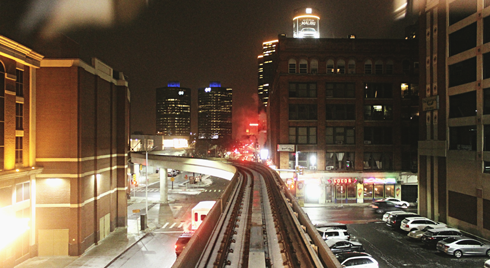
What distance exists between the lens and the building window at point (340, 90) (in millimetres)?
43031

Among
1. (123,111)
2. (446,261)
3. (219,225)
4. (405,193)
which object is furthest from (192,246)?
(405,193)

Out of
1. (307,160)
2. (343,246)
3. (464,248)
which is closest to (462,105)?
(464,248)

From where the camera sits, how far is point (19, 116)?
23.1m

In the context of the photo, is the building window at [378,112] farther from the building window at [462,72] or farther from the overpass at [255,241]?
the overpass at [255,241]

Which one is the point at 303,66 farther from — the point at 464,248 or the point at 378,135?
the point at 464,248

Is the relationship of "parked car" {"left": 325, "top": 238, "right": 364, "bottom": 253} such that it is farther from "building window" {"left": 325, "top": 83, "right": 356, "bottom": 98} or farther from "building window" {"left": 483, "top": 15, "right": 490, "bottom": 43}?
"building window" {"left": 325, "top": 83, "right": 356, "bottom": 98}

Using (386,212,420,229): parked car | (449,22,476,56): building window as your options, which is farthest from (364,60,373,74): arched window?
(386,212,420,229): parked car

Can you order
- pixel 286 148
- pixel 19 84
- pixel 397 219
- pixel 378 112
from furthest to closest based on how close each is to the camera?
1. pixel 378 112
2. pixel 286 148
3. pixel 397 219
4. pixel 19 84

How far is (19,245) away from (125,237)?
931cm

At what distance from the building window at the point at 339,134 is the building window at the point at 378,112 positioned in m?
3.00

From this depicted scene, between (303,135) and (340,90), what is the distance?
8177 millimetres

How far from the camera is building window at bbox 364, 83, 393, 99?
43.2 m

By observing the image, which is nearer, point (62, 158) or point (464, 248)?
point (464, 248)

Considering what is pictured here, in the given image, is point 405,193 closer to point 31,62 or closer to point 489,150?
point 489,150
